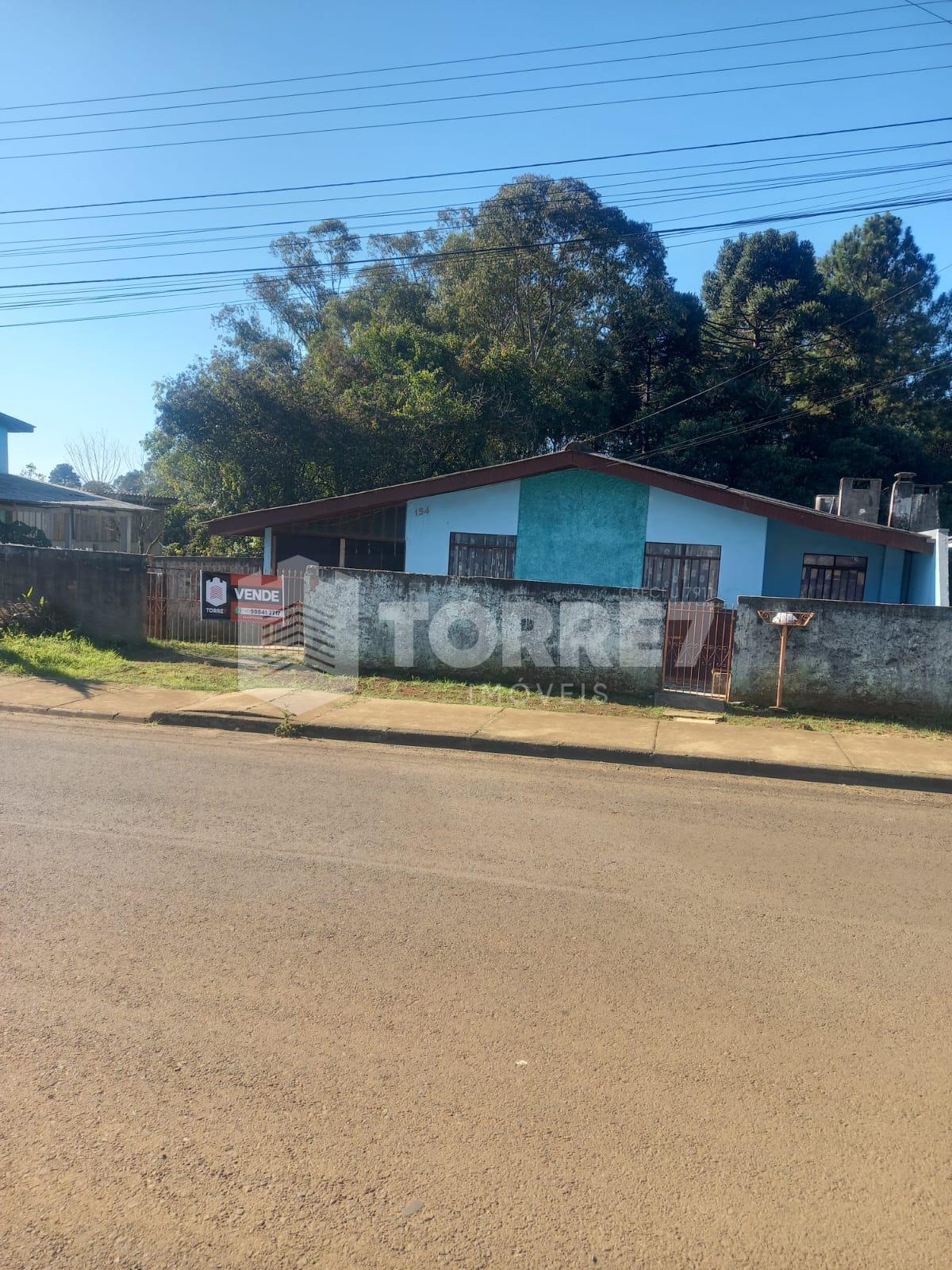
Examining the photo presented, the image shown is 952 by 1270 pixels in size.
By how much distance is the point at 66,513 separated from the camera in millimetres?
23188

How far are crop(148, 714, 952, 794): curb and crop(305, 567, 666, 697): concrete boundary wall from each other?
2981 millimetres

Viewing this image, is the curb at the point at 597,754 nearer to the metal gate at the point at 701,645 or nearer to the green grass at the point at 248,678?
the green grass at the point at 248,678

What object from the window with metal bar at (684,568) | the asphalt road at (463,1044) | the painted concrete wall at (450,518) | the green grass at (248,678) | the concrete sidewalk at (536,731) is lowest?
the asphalt road at (463,1044)

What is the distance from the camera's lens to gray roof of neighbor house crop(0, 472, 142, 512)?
2077cm

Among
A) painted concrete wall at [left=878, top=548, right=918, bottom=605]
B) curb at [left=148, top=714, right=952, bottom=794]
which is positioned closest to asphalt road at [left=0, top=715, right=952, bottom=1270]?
curb at [left=148, top=714, right=952, bottom=794]

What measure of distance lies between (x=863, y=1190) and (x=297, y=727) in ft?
24.8

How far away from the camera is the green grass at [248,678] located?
10.5m

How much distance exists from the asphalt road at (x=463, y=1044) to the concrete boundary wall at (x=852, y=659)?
4739 millimetres

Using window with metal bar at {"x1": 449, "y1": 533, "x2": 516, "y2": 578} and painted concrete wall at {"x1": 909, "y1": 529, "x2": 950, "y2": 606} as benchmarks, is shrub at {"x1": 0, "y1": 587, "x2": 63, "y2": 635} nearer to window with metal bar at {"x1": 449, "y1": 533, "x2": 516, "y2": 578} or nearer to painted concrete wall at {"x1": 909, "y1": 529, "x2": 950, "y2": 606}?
window with metal bar at {"x1": 449, "y1": 533, "x2": 516, "y2": 578}

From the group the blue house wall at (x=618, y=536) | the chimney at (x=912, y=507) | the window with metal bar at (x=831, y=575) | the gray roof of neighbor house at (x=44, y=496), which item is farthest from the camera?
the gray roof of neighbor house at (x=44, y=496)

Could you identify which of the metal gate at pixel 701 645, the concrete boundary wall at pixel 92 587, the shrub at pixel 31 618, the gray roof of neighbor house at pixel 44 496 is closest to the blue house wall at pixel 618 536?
the metal gate at pixel 701 645

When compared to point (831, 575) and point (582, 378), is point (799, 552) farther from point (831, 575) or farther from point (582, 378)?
point (582, 378)

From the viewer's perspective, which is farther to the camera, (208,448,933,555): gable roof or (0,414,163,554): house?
(0,414,163,554): house

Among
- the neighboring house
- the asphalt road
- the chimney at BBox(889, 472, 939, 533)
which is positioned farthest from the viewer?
the chimney at BBox(889, 472, 939, 533)
